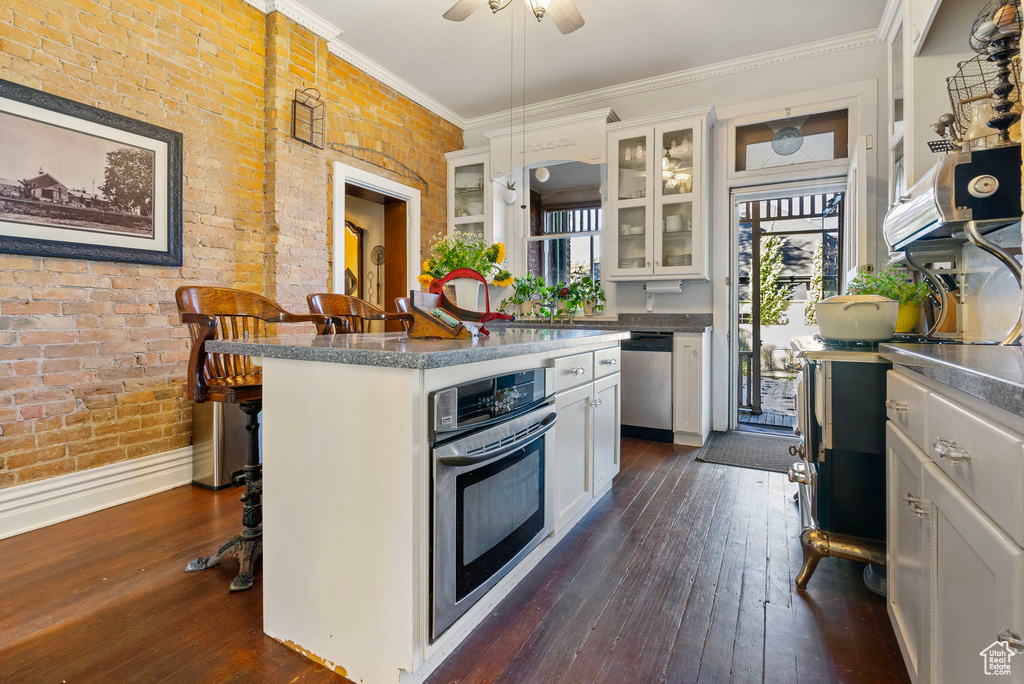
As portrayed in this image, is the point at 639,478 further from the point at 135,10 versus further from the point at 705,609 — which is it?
the point at 135,10

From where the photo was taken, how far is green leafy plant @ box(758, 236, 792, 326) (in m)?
4.64

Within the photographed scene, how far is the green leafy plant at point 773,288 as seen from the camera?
4637 mm

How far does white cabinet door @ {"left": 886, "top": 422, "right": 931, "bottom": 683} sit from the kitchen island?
103 centimetres

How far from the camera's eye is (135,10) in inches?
103

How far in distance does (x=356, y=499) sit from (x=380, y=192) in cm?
360

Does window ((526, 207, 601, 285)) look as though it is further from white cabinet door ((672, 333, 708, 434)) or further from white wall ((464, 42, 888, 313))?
white cabinet door ((672, 333, 708, 434))

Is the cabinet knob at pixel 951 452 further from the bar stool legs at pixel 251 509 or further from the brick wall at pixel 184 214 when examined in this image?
the brick wall at pixel 184 214

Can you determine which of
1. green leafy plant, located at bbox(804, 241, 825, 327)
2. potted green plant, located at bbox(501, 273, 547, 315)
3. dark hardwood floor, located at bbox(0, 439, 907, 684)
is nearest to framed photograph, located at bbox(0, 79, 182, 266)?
dark hardwood floor, located at bbox(0, 439, 907, 684)

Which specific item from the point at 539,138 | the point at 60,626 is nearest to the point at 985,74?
the point at 539,138

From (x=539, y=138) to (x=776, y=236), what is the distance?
2399 mm

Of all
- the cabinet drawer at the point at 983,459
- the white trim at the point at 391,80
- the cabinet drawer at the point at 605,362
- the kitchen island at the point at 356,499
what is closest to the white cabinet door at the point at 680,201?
the cabinet drawer at the point at 605,362

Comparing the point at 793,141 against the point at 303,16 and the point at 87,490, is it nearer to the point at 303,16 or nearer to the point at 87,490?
the point at 303,16

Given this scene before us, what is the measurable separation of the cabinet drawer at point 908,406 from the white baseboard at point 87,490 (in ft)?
11.0

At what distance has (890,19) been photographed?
3203 millimetres
